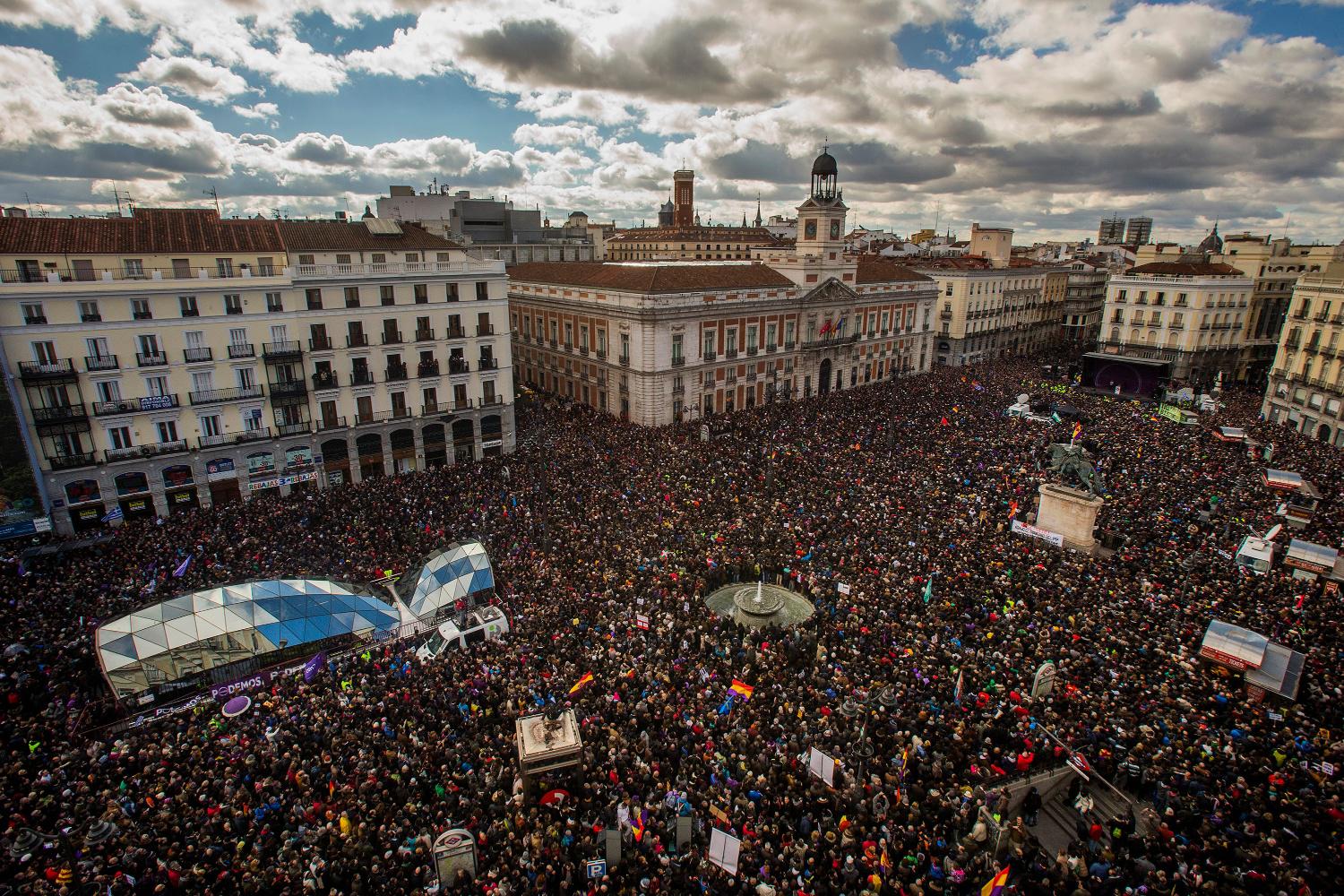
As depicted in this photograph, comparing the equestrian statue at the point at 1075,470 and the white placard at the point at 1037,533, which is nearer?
the white placard at the point at 1037,533

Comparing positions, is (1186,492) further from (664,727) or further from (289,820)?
(289,820)

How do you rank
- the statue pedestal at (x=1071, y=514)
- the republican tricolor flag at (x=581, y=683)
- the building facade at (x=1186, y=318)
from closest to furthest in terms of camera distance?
1. the republican tricolor flag at (x=581, y=683)
2. the statue pedestal at (x=1071, y=514)
3. the building facade at (x=1186, y=318)

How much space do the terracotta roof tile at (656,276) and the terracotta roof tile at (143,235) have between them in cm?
2160

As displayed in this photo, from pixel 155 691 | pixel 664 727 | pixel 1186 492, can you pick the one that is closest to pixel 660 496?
pixel 664 727

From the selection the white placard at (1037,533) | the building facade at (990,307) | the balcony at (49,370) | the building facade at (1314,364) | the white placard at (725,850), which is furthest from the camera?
the building facade at (990,307)

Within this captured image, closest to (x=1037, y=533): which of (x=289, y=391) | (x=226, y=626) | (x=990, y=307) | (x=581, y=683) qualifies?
(x=581, y=683)

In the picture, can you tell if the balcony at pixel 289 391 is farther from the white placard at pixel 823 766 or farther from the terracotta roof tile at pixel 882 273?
the terracotta roof tile at pixel 882 273

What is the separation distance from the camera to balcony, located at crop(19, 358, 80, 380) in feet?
91.3

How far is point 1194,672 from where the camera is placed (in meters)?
18.4

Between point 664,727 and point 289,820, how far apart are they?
8194 millimetres

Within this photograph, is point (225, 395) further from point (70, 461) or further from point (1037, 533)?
point (1037, 533)

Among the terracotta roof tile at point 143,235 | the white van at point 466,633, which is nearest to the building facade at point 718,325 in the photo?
the terracotta roof tile at point 143,235

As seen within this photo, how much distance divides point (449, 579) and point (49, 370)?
67.2ft

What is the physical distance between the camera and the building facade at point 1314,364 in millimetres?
43219
